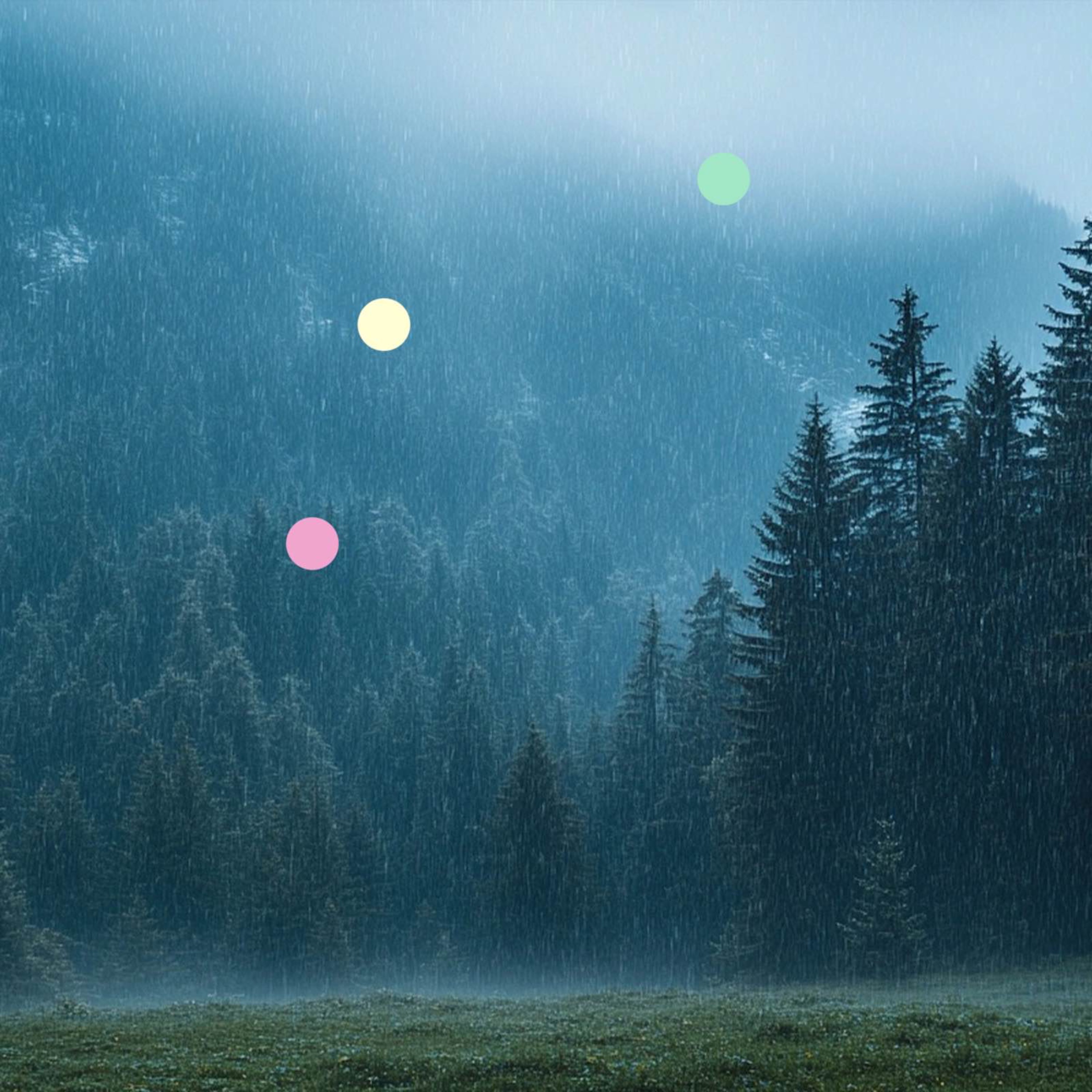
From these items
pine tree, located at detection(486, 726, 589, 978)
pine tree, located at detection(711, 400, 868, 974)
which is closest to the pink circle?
pine tree, located at detection(486, 726, 589, 978)

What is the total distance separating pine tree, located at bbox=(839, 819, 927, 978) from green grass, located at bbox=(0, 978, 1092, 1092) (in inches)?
238

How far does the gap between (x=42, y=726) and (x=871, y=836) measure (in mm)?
81734

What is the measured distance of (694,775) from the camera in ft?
195

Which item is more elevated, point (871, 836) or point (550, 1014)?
point (871, 836)

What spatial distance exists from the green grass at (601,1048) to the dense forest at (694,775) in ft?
30.1

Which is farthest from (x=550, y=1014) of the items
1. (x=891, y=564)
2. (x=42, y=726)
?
(x=42, y=726)

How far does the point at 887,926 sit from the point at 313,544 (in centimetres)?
12761

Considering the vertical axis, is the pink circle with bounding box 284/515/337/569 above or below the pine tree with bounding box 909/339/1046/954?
above

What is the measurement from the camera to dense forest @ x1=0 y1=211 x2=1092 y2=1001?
35125mm

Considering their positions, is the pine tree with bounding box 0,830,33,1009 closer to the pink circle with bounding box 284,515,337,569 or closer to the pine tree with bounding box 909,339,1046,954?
the pine tree with bounding box 909,339,1046,954

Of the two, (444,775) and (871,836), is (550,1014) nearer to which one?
(871,836)

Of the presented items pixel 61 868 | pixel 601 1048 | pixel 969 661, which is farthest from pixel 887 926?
pixel 61 868

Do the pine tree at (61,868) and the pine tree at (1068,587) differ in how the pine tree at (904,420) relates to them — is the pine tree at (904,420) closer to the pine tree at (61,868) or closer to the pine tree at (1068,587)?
the pine tree at (1068,587)

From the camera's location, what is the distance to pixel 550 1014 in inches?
1101
